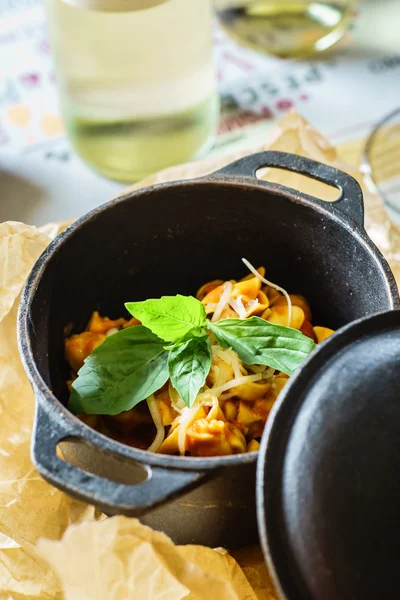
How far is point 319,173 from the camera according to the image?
106cm

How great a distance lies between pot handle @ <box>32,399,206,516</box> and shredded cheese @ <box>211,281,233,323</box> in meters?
0.31

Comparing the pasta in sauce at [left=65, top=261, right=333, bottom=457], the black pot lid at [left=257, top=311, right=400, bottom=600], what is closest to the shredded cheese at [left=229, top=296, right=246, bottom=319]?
the pasta in sauce at [left=65, top=261, right=333, bottom=457]

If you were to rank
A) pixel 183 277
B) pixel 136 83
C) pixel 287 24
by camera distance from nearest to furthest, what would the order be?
pixel 183 277
pixel 136 83
pixel 287 24

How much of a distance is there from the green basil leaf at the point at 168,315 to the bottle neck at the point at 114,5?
57 cm

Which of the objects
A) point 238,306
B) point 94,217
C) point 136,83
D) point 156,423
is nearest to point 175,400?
point 156,423

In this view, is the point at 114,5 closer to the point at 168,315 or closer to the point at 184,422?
the point at 168,315

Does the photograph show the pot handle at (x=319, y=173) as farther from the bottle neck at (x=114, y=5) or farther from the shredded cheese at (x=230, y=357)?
the bottle neck at (x=114, y=5)

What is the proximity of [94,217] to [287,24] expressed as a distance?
1001mm

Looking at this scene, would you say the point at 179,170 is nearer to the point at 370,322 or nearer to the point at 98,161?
the point at 98,161

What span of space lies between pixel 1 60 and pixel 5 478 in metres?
1.10

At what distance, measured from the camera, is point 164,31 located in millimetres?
1314

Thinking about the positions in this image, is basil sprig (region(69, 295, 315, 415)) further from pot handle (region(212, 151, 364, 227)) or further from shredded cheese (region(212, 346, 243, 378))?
pot handle (region(212, 151, 364, 227))

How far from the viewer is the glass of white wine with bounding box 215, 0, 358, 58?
5.80 feet

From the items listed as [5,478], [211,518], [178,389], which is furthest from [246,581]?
[5,478]
